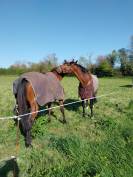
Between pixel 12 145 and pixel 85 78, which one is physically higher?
pixel 85 78

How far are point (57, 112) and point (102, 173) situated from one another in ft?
24.9

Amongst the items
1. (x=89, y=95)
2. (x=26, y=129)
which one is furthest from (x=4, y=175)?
(x=89, y=95)

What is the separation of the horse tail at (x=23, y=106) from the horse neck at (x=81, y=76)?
3192 mm

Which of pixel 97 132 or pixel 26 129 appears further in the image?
pixel 97 132

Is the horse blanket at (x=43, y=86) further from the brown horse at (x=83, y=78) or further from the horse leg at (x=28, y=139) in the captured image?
the brown horse at (x=83, y=78)

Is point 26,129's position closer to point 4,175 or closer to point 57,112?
point 4,175

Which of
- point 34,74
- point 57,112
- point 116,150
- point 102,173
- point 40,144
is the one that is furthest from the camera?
point 57,112

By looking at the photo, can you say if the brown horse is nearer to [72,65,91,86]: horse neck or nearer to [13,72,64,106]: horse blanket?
[72,65,91,86]: horse neck

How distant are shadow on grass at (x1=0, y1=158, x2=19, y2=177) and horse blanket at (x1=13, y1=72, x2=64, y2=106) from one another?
2451 millimetres

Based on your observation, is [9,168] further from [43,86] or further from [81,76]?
[81,76]

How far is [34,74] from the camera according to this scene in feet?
29.2

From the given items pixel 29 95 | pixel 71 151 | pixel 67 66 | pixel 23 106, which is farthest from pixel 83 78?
pixel 71 151

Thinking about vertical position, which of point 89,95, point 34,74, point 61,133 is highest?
point 34,74

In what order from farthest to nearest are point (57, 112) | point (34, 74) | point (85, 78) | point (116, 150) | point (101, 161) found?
point (57, 112)
point (85, 78)
point (34, 74)
point (116, 150)
point (101, 161)
